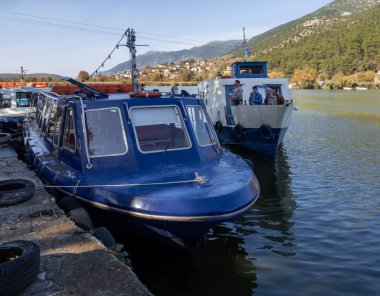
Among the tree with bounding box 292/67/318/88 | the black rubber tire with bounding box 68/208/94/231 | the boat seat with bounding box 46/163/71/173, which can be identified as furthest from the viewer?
the tree with bounding box 292/67/318/88

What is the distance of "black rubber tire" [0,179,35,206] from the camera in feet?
22.9

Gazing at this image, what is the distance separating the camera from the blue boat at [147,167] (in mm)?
5895

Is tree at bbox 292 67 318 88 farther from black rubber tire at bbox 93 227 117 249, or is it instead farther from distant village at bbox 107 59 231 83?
black rubber tire at bbox 93 227 117 249

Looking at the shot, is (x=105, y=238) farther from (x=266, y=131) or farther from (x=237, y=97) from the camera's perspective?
(x=237, y=97)

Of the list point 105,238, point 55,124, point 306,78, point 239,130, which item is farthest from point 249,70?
point 306,78

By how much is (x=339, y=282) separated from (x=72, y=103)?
618cm

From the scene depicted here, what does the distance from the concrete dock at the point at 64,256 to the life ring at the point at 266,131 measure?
440 inches

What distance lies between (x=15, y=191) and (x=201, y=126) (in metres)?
4.06

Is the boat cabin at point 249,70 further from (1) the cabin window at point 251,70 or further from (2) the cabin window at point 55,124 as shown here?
(2) the cabin window at point 55,124

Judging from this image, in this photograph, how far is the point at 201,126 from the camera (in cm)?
854

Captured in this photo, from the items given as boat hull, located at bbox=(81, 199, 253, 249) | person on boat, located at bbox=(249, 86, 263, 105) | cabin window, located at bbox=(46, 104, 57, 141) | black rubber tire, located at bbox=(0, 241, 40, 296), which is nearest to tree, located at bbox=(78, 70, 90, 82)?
cabin window, located at bbox=(46, 104, 57, 141)

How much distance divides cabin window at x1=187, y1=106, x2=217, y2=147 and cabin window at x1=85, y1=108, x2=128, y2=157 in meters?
1.59

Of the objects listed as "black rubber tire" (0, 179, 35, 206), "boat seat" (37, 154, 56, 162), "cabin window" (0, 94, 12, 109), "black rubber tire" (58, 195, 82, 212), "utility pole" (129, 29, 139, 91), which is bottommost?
"black rubber tire" (58, 195, 82, 212)

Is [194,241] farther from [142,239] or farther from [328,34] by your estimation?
[328,34]
